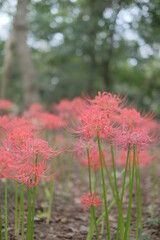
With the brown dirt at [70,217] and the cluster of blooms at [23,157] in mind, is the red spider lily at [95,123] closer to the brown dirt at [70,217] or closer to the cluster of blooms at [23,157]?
the cluster of blooms at [23,157]

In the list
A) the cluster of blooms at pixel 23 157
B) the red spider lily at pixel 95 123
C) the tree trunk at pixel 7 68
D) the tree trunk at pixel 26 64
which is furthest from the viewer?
the tree trunk at pixel 7 68

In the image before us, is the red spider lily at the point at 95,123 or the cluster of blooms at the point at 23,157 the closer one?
the cluster of blooms at the point at 23,157

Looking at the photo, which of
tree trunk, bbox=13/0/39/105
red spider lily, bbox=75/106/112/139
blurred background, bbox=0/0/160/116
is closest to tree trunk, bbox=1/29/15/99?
blurred background, bbox=0/0/160/116

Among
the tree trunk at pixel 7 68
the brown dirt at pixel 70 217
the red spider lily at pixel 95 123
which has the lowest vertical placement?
the brown dirt at pixel 70 217

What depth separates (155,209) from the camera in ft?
11.6

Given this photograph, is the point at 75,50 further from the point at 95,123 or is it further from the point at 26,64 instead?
the point at 95,123

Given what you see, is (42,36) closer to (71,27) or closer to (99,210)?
(71,27)

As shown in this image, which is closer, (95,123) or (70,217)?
(95,123)

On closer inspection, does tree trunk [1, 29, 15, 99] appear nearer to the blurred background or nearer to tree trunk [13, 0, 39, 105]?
the blurred background

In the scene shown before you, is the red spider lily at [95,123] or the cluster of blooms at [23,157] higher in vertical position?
the red spider lily at [95,123]

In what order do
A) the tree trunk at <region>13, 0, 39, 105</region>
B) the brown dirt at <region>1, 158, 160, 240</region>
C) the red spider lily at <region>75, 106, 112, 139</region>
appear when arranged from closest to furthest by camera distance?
the red spider lily at <region>75, 106, 112, 139</region>
the brown dirt at <region>1, 158, 160, 240</region>
the tree trunk at <region>13, 0, 39, 105</region>

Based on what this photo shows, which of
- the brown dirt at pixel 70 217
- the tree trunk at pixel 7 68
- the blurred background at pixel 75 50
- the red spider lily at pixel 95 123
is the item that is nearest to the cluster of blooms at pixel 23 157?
the red spider lily at pixel 95 123

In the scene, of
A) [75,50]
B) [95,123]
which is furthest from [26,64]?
[95,123]

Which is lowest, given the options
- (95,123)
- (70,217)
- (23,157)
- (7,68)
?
(70,217)
